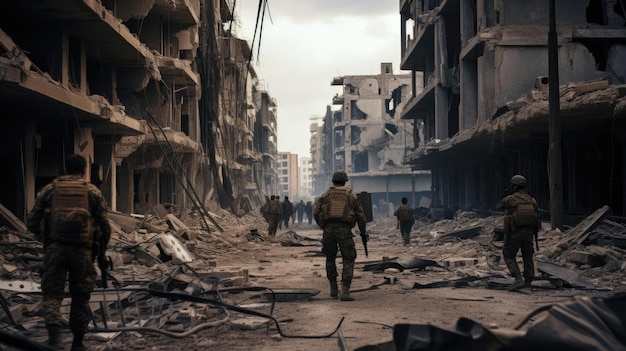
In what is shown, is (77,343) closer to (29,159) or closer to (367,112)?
(29,159)

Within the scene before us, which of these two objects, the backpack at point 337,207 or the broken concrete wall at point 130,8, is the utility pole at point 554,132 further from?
the broken concrete wall at point 130,8

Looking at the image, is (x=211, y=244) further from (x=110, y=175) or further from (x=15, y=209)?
(x=15, y=209)

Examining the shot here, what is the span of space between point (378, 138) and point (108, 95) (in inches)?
2055

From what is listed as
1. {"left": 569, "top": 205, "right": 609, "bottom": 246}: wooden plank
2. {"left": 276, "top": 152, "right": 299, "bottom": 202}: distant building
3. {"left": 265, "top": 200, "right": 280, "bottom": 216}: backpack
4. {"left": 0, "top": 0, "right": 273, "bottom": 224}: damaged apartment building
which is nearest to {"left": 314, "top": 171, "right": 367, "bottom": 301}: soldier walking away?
{"left": 0, "top": 0, "right": 273, "bottom": 224}: damaged apartment building

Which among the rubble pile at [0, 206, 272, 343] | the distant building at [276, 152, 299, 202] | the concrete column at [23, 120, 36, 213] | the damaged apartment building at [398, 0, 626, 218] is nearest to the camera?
the rubble pile at [0, 206, 272, 343]

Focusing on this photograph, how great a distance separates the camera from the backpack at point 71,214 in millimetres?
5480

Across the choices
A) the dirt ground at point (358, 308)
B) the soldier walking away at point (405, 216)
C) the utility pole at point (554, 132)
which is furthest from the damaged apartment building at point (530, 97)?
the dirt ground at point (358, 308)

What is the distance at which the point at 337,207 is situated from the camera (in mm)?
8875

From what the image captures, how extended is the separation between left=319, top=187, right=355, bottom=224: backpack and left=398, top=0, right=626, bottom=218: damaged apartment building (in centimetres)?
634

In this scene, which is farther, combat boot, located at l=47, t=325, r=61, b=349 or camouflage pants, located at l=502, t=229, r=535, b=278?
camouflage pants, located at l=502, t=229, r=535, b=278

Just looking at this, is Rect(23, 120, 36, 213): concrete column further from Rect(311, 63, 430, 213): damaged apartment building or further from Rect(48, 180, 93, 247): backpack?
Rect(311, 63, 430, 213): damaged apartment building

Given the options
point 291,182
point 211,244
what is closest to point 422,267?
point 211,244

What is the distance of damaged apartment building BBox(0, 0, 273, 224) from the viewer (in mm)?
12969

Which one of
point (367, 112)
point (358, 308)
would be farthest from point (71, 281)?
point (367, 112)
